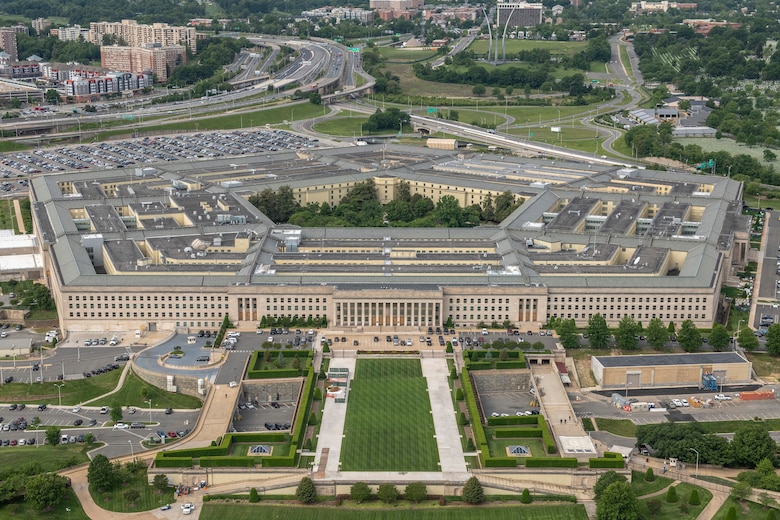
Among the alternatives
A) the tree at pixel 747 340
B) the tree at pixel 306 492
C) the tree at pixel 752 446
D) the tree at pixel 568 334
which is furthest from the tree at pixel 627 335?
the tree at pixel 306 492

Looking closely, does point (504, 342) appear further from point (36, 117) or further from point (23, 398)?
point (36, 117)

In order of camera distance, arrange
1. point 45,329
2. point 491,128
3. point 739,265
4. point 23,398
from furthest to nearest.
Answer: point 491,128 → point 739,265 → point 45,329 → point 23,398

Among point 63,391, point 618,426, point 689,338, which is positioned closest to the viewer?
point 618,426

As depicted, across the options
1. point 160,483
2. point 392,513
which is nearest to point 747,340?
point 392,513

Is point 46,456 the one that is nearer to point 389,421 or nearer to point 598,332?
point 389,421

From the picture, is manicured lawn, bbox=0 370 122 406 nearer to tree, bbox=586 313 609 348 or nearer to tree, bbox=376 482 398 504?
tree, bbox=376 482 398 504

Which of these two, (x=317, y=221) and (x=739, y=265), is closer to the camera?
(x=739, y=265)

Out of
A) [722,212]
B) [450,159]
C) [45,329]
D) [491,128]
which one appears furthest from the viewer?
[491,128]

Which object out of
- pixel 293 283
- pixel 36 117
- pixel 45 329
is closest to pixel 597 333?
pixel 293 283
